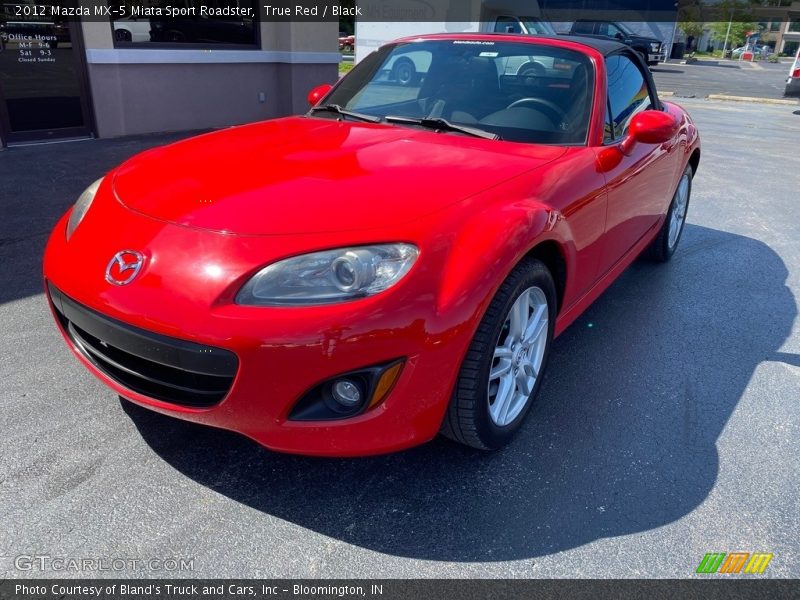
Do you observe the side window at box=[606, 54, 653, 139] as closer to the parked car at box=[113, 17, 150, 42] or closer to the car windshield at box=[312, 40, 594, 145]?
the car windshield at box=[312, 40, 594, 145]

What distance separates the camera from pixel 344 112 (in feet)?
11.0

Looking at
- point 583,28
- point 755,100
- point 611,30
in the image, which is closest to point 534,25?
point 755,100

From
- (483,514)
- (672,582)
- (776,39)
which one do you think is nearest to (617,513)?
(672,582)

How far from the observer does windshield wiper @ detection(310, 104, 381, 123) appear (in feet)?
10.5

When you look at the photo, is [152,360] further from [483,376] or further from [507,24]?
[507,24]

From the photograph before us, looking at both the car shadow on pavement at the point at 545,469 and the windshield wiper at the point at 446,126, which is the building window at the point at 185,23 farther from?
Result: the car shadow on pavement at the point at 545,469

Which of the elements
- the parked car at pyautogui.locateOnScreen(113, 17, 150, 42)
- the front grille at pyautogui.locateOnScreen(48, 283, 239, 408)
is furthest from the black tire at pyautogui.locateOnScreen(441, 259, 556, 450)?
the parked car at pyautogui.locateOnScreen(113, 17, 150, 42)

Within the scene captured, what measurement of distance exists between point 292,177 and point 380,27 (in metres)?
13.3

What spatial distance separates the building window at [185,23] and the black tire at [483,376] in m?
7.47

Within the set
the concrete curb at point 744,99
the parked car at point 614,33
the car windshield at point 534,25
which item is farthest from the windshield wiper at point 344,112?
the parked car at point 614,33

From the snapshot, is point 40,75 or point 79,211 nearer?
point 79,211

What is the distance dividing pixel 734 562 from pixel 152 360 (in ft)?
6.32

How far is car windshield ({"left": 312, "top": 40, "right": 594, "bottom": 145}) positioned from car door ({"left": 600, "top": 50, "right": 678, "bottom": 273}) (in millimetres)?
247

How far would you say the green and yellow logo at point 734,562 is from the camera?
6.48 feet
